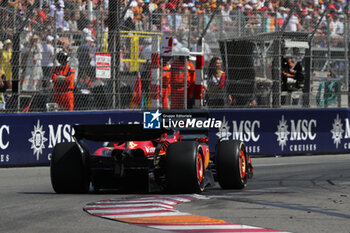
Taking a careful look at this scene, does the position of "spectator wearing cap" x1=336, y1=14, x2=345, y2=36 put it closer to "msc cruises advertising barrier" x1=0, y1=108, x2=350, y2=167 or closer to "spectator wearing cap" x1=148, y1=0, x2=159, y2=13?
"msc cruises advertising barrier" x1=0, y1=108, x2=350, y2=167

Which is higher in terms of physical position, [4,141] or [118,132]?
[118,132]

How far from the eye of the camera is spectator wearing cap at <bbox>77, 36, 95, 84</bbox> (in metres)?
14.2

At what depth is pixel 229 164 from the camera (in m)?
9.39

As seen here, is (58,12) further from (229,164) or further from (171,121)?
(229,164)

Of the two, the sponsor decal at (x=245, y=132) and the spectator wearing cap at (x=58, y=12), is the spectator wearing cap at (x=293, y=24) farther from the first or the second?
the spectator wearing cap at (x=58, y=12)

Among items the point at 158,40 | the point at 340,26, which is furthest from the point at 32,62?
the point at 340,26

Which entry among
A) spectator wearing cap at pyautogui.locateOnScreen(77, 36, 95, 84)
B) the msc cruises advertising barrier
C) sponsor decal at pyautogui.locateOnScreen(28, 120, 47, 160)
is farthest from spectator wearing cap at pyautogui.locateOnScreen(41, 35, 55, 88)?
sponsor decal at pyautogui.locateOnScreen(28, 120, 47, 160)

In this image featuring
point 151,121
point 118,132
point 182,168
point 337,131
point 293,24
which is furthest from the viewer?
point 293,24

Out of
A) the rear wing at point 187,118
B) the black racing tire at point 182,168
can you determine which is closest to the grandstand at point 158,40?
the rear wing at point 187,118

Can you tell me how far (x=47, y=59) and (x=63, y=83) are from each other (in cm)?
57

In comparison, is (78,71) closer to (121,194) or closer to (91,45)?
(91,45)

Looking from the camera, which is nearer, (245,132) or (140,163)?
(140,163)

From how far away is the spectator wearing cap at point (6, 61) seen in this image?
44.4 feet

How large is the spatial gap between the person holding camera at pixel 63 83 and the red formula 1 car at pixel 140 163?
15.6 ft
